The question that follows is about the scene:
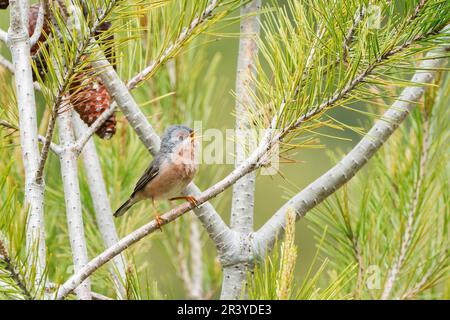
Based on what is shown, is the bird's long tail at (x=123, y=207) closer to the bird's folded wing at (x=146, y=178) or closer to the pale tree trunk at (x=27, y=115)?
the bird's folded wing at (x=146, y=178)

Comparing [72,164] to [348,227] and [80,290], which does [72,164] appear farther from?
[348,227]

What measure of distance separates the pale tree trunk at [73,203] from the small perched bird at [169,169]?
55cm

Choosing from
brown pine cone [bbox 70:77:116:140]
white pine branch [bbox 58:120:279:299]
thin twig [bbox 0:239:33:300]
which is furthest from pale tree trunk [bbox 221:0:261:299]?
thin twig [bbox 0:239:33:300]

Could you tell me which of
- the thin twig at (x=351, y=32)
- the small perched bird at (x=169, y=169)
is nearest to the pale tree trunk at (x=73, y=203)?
the small perched bird at (x=169, y=169)

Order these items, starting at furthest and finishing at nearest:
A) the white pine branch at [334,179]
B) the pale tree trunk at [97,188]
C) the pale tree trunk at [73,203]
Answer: the pale tree trunk at [97,188] < the white pine branch at [334,179] < the pale tree trunk at [73,203]

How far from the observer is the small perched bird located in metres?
2.12

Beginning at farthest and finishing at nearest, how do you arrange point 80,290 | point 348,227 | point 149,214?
1. point 149,214
2. point 348,227
3. point 80,290

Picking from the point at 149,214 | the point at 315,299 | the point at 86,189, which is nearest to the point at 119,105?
the point at 315,299

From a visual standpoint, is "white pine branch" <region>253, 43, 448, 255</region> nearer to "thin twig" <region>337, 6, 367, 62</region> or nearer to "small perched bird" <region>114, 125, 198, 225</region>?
"thin twig" <region>337, 6, 367, 62</region>

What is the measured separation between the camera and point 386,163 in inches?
85.7

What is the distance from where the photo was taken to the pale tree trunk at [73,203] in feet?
4.87

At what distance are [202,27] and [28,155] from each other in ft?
1.59

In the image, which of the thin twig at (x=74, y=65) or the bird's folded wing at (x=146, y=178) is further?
the bird's folded wing at (x=146, y=178)

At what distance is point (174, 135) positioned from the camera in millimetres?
2195
